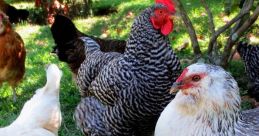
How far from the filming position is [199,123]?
2.94 metres

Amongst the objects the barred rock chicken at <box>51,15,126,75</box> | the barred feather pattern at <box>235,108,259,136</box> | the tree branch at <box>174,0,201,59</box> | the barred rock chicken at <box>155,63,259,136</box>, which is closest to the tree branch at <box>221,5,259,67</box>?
the tree branch at <box>174,0,201,59</box>

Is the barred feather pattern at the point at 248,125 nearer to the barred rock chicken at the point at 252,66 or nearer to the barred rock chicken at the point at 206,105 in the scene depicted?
the barred rock chicken at the point at 206,105

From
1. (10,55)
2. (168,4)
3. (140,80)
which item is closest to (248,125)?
(140,80)

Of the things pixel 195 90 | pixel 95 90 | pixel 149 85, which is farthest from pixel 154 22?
pixel 195 90

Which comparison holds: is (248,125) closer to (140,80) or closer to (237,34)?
(140,80)

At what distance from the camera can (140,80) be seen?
372 cm

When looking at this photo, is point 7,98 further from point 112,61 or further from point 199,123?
point 199,123

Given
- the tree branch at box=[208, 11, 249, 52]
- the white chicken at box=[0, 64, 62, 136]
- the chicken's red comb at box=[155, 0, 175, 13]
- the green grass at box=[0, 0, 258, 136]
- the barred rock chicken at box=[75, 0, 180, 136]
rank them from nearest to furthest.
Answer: the white chicken at box=[0, 64, 62, 136] → the barred rock chicken at box=[75, 0, 180, 136] → the chicken's red comb at box=[155, 0, 175, 13] → the tree branch at box=[208, 11, 249, 52] → the green grass at box=[0, 0, 258, 136]

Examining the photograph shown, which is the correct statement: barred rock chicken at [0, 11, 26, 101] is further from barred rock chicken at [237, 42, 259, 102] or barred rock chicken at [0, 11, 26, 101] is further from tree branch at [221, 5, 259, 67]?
barred rock chicken at [237, 42, 259, 102]

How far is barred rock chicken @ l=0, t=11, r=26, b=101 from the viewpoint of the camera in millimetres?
5519

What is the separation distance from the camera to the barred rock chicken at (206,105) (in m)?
2.85

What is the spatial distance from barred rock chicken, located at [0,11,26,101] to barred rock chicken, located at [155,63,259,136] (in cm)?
306

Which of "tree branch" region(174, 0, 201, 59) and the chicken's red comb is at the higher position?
the chicken's red comb

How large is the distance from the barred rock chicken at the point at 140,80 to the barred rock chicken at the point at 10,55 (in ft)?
6.47
